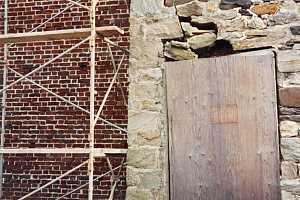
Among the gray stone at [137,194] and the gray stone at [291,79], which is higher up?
the gray stone at [291,79]

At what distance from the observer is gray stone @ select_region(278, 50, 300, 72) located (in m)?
4.34

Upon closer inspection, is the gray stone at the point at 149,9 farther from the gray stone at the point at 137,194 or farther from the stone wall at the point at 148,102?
the gray stone at the point at 137,194

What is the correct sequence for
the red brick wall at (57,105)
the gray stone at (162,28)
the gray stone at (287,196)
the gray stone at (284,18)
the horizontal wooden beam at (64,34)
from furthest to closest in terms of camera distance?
1. the red brick wall at (57,105)
2. the horizontal wooden beam at (64,34)
3. the gray stone at (162,28)
4. the gray stone at (284,18)
5. the gray stone at (287,196)

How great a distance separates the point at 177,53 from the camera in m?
4.75

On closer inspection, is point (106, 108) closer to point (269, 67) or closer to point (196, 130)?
point (196, 130)

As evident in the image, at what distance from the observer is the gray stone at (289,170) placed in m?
4.24

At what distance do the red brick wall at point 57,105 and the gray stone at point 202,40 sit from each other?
5.59ft

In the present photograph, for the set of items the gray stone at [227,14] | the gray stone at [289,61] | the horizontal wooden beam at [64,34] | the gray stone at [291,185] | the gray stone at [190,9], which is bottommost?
the gray stone at [291,185]

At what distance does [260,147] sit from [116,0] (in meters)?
3.07

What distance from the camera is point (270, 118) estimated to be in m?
4.32

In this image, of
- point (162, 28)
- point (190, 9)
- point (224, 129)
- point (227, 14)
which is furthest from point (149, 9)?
point (224, 129)

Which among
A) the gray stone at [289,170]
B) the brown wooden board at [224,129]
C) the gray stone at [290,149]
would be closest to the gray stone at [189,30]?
the brown wooden board at [224,129]

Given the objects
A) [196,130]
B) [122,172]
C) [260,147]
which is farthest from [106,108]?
[260,147]

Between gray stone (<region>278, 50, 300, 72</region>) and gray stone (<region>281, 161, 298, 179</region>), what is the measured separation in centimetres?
82
